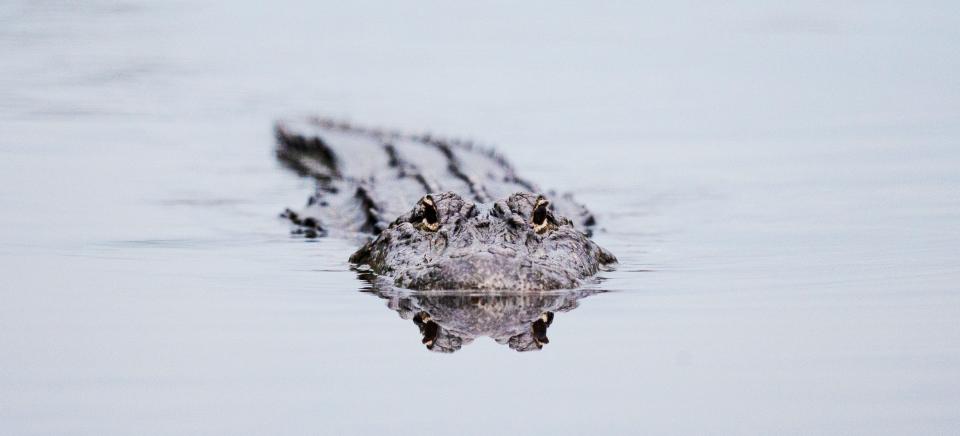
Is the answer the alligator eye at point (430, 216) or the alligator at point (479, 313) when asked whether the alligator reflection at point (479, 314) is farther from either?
the alligator eye at point (430, 216)

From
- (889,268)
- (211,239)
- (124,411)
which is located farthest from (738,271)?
(124,411)

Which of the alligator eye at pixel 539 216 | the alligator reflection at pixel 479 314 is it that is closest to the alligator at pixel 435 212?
the alligator eye at pixel 539 216

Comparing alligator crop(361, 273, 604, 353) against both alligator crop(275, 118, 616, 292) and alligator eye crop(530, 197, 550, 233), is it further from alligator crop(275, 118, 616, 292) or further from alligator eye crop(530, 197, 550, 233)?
alligator eye crop(530, 197, 550, 233)

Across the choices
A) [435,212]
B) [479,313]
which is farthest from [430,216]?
[479,313]

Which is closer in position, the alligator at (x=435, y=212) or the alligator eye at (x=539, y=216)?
the alligator at (x=435, y=212)

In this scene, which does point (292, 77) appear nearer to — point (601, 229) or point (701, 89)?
point (701, 89)

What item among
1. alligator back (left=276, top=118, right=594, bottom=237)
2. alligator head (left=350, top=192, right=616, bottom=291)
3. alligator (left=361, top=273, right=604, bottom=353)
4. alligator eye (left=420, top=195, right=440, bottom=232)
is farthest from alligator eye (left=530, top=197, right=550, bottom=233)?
alligator back (left=276, top=118, right=594, bottom=237)
